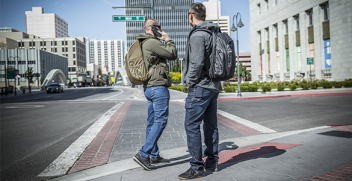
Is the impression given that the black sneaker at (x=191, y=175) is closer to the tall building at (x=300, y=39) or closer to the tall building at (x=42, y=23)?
the tall building at (x=300, y=39)

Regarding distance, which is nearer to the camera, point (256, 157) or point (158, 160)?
point (158, 160)

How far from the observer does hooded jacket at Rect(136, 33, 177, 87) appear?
3.32m

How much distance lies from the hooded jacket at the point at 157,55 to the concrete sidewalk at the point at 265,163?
1.13 metres

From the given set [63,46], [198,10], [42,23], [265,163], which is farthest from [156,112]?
[42,23]

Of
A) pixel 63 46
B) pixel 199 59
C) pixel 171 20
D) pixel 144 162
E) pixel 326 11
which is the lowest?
pixel 144 162

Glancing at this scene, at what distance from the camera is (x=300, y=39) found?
34.1 metres

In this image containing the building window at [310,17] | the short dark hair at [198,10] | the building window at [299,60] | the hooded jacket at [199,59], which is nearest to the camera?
the hooded jacket at [199,59]

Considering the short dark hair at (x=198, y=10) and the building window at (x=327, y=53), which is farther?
the building window at (x=327, y=53)

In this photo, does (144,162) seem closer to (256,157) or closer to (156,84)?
(156,84)

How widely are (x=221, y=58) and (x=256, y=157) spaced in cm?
159

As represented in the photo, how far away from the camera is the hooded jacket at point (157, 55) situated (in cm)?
332

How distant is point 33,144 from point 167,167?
127 inches

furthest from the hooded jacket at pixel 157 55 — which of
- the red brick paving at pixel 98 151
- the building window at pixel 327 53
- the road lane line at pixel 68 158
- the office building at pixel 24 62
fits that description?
the office building at pixel 24 62

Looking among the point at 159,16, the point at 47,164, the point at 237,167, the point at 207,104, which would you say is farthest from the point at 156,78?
the point at 159,16
